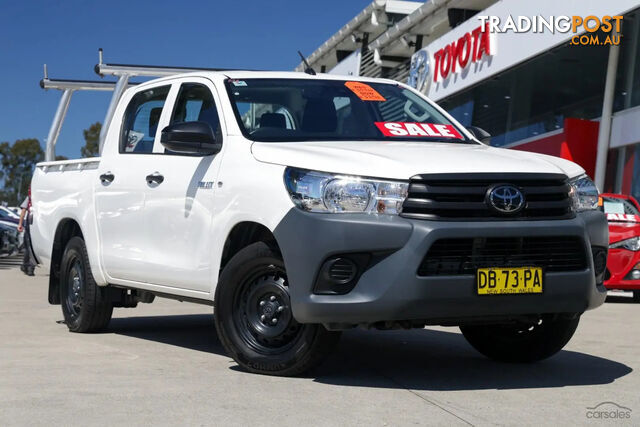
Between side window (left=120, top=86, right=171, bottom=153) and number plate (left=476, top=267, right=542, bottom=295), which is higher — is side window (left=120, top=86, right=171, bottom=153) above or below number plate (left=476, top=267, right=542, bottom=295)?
above

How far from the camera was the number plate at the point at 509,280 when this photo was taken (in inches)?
215

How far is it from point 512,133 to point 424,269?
2237 centimetres

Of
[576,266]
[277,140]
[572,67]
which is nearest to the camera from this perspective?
[576,266]

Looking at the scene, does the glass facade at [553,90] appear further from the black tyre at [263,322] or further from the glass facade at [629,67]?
the black tyre at [263,322]

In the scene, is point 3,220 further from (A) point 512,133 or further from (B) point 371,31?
(B) point 371,31

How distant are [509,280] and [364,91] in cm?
212

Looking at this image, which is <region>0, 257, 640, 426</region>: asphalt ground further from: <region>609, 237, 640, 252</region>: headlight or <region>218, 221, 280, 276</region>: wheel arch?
<region>609, 237, 640, 252</region>: headlight

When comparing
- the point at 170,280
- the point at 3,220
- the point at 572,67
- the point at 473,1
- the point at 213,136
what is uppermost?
the point at 473,1

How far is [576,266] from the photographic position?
18.8 ft

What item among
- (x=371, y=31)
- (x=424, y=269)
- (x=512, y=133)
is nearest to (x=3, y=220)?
(x=512, y=133)

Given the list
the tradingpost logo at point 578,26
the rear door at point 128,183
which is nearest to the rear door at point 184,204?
the rear door at point 128,183

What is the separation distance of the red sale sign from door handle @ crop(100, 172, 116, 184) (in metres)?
2.13

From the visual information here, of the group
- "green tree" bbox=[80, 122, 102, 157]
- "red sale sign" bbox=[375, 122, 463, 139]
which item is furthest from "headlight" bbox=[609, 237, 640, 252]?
"green tree" bbox=[80, 122, 102, 157]

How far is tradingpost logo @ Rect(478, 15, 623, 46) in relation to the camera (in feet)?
70.5
